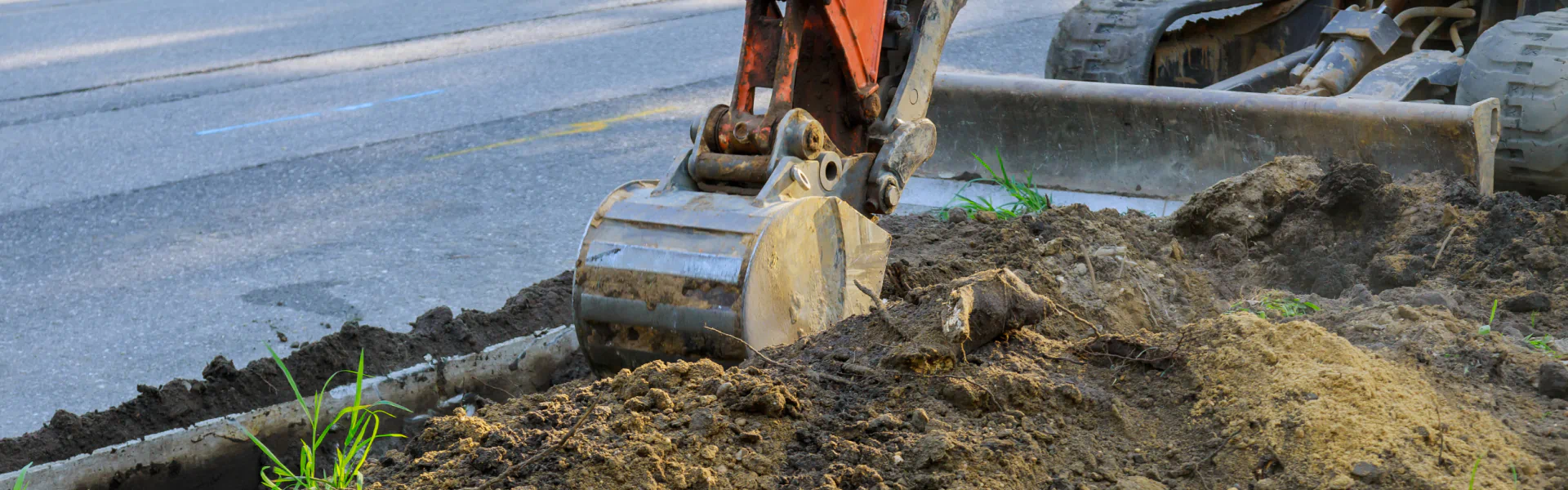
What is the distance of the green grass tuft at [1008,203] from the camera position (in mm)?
5469

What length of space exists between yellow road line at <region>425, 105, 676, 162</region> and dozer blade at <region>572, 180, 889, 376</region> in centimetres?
493

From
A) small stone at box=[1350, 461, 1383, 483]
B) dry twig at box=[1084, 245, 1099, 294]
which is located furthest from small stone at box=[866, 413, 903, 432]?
dry twig at box=[1084, 245, 1099, 294]

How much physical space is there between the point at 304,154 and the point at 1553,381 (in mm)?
6954

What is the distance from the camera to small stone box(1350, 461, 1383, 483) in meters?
2.52

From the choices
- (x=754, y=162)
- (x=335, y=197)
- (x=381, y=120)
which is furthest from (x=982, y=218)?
(x=381, y=120)

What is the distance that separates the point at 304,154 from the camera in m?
8.20

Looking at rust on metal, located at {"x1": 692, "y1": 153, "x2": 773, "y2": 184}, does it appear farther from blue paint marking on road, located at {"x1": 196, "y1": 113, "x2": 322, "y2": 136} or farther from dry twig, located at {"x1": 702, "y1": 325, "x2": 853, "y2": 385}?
blue paint marking on road, located at {"x1": 196, "y1": 113, "x2": 322, "y2": 136}

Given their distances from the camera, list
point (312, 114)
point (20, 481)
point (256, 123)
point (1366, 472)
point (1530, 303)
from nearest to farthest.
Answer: point (1366, 472), point (20, 481), point (1530, 303), point (256, 123), point (312, 114)

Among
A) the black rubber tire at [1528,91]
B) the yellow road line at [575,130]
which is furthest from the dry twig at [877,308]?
the yellow road line at [575,130]

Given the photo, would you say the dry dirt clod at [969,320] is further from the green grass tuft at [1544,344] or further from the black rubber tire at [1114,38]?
the black rubber tire at [1114,38]

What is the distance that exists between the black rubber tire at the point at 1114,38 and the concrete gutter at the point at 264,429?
346 cm

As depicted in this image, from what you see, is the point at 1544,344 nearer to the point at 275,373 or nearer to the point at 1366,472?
the point at 1366,472

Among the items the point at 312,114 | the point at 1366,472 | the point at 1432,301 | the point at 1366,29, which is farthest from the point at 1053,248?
the point at 312,114

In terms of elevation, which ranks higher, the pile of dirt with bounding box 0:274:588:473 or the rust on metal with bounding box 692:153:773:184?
the rust on metal with bounding box 692:153:773:184
